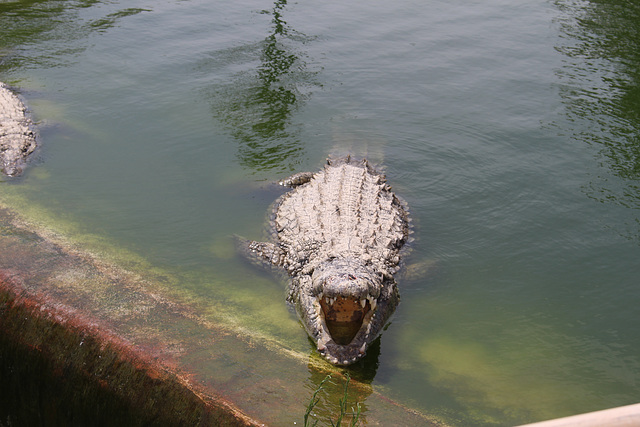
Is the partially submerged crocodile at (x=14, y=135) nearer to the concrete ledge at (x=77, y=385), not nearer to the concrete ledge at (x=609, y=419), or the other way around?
the concrete ledge at (x=77, y=385)

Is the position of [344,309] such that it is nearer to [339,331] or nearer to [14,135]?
[339,331]

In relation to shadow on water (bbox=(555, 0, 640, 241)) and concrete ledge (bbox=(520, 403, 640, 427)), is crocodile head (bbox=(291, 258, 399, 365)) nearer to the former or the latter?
concrete ledge (bbox=(520, 403, 640, 427))

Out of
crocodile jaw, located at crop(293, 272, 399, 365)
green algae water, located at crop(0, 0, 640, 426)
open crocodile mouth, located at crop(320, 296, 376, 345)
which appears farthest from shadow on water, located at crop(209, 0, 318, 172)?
open crocodile mouth, located at crop(320, 296, 376, 345)

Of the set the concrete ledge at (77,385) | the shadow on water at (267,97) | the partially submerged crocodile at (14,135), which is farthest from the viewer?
the shadow on water at (267,97)

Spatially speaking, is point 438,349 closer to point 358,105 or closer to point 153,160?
point 153,160

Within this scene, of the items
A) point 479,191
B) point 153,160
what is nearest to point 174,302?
point 153,160

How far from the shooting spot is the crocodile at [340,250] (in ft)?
15.8

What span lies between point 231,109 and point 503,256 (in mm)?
5159

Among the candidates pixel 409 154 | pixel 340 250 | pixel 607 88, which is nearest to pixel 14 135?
pixel 340 250

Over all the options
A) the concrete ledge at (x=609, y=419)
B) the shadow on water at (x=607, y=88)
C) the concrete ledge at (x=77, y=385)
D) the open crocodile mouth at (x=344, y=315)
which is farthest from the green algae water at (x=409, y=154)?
the concrete ledge at (x=609, y=419)

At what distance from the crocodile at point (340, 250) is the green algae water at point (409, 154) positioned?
25 centimetres

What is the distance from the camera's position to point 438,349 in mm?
5281

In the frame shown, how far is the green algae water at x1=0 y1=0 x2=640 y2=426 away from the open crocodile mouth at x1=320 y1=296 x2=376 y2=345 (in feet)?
1.10

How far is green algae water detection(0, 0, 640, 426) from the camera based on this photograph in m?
5.30
